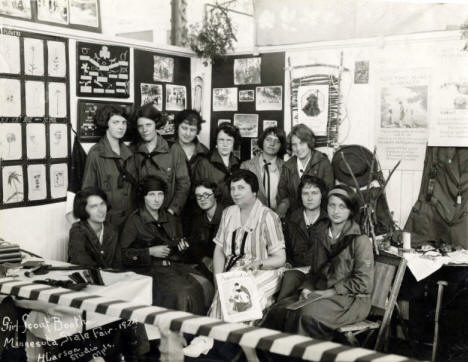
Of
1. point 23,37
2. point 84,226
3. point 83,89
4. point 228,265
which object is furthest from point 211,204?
point 23,37

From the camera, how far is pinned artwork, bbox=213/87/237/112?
21.4ft

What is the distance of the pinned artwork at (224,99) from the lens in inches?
256

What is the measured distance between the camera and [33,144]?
16.2ft

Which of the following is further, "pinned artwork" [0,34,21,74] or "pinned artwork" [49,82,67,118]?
"pinned artwork" [49,82,67,118]

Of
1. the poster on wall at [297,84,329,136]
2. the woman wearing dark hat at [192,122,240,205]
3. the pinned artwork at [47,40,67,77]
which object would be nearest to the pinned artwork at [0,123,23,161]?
the pinned artwork at [47,40,67,77]

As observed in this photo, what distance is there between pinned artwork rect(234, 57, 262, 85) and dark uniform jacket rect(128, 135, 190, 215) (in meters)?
1.25

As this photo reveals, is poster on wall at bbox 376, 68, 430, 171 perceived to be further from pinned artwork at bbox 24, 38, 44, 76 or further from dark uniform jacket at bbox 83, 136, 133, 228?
pinned artwork at bbox 24, 38, 44, 76

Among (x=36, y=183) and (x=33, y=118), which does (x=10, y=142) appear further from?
(x=36, y=183)

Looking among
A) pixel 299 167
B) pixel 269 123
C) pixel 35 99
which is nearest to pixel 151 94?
pixel 269 123

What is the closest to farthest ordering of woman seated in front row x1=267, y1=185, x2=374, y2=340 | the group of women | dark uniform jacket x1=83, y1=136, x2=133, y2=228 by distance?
woman seated in front row x1=267, y1=185, x2=374, y2=340, the group of women, dark uniform jacket x1=83, y1=136, x2=133, y2=228

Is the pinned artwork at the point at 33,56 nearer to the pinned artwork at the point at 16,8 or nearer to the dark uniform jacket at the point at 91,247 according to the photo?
the pinned artwork at the point at 16,8

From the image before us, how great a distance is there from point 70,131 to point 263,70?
221 centimetres

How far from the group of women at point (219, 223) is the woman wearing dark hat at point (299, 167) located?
0.01 metres

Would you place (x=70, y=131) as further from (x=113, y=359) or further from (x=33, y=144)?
(x=113, y=359)
